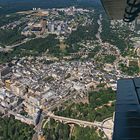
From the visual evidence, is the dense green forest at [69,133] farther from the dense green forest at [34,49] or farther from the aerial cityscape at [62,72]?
the dense green forest at [34,49]

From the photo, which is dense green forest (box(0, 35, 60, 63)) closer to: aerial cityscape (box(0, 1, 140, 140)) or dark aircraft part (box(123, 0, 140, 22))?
aerial cityscape (box(0, 1, 140, 140))

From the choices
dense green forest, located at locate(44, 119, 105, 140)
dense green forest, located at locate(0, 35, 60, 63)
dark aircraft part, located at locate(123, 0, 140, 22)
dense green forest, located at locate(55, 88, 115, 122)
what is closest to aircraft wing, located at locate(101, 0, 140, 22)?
dark aircraft part, located at locate(123, 0, 140, 22)

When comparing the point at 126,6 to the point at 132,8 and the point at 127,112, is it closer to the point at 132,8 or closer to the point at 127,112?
the point at 132,8

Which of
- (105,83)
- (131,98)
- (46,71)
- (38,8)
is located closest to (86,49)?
(46,71)

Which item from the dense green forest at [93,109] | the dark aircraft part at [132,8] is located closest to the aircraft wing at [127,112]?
the dark aircraft part at [132,8]

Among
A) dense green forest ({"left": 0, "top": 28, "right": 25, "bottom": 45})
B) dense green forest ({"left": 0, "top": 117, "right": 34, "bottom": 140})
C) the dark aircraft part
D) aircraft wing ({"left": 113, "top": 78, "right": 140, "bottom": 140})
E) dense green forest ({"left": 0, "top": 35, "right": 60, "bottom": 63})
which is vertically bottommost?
dense green forest ({"left": 0, "top": 28, "right": 25, "bottom": 45})

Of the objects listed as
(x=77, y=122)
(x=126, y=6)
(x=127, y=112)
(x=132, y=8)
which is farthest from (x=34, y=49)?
(x=132, y=8)

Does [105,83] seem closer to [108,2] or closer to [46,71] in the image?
[46,71]
